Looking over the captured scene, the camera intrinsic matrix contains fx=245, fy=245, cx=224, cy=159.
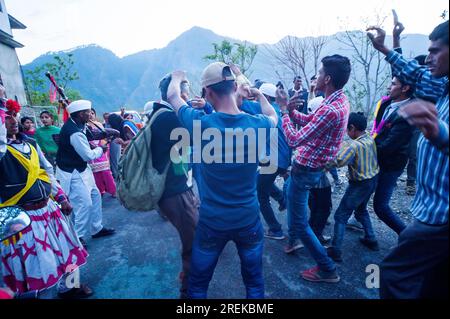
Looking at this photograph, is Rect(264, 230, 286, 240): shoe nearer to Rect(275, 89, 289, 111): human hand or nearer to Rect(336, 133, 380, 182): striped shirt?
Rect(336, 133, 380, 182): striped shirt

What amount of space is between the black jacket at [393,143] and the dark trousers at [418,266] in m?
1.68

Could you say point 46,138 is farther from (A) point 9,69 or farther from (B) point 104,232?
(A) point 9,69

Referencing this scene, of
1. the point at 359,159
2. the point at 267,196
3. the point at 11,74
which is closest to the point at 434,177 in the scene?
the point at 359,159

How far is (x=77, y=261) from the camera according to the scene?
8.77 feet

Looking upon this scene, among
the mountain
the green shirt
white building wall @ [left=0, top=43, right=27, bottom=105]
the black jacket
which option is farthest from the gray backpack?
the mountain

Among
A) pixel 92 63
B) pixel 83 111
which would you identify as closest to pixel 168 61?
pixel 92 63

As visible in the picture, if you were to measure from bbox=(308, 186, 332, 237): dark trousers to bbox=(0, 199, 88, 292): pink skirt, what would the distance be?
2956 mm

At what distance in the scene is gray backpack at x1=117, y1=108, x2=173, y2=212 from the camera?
201 cm

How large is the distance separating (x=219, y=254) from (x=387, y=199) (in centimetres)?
238

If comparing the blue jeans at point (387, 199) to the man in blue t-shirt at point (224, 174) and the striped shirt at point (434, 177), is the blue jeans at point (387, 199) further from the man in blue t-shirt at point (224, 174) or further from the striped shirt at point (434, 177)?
the man in blue t-shirt at point (224, 174)

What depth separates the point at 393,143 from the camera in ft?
9.36

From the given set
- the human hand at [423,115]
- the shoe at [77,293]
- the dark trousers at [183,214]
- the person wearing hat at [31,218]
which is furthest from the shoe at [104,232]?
the human hand at [423,115]

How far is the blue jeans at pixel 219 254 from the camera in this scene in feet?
5.89

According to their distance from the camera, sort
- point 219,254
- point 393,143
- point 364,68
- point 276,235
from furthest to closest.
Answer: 1. point 364,68
2. point 276,235
3. point 393,143
4. point 219,254
